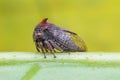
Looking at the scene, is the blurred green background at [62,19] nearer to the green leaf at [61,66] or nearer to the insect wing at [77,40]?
the insect wing at [77,40]

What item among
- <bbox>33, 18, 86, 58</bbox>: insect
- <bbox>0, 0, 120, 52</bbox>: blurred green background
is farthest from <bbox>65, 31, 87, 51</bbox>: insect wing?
<bbox>0, 0, 120, 52</bbox>: blurred green background

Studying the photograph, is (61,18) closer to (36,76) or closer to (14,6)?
(14,6)

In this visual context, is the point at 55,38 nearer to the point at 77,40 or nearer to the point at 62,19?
the point at 77,40

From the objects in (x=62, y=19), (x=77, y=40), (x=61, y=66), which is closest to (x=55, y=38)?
(x=77, y=40)

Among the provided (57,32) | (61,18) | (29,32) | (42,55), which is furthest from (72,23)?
(42,55)

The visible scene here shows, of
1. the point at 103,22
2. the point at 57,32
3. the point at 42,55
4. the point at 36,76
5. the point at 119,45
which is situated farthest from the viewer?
the point at 103,22
